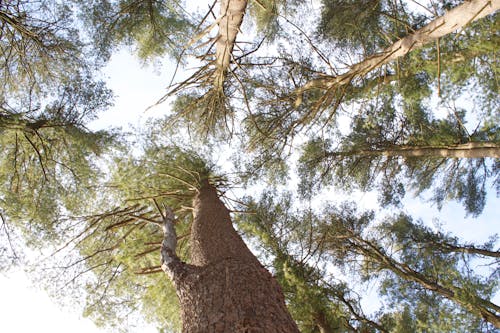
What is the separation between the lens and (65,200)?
6.93 metres

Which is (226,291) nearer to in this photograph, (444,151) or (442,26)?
(442,26)

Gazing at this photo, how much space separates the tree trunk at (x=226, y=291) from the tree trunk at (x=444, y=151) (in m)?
4.55

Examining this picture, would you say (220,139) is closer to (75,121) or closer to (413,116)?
(75,121)

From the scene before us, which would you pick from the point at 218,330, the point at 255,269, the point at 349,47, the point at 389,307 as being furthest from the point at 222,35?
the point at 389,307

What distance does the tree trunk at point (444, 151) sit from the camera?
584cm

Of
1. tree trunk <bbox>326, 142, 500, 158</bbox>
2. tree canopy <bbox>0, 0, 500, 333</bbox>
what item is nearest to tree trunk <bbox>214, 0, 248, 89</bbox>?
tree canopy <bbox>0, 0, 500, 333</bbox>

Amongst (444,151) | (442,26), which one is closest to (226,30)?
(442,26)

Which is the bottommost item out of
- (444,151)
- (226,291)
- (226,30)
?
(226,291)

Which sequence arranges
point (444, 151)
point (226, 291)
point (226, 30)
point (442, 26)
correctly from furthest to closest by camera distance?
1. point (444, 151)
2. point (226, 30)
3. point (442, 26)
4. point (226, 291)

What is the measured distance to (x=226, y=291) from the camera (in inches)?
106

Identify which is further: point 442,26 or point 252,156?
point 252,156

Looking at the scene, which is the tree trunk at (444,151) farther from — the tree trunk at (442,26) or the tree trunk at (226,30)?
the tree trunk at (226,30)

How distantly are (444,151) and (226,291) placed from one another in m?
5.59

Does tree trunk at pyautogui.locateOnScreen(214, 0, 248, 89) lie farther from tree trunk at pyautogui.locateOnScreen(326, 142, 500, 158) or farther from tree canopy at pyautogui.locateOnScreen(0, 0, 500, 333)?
tree trunk at pyautogui.locateOnScreen(326, 142, 500, 158)
